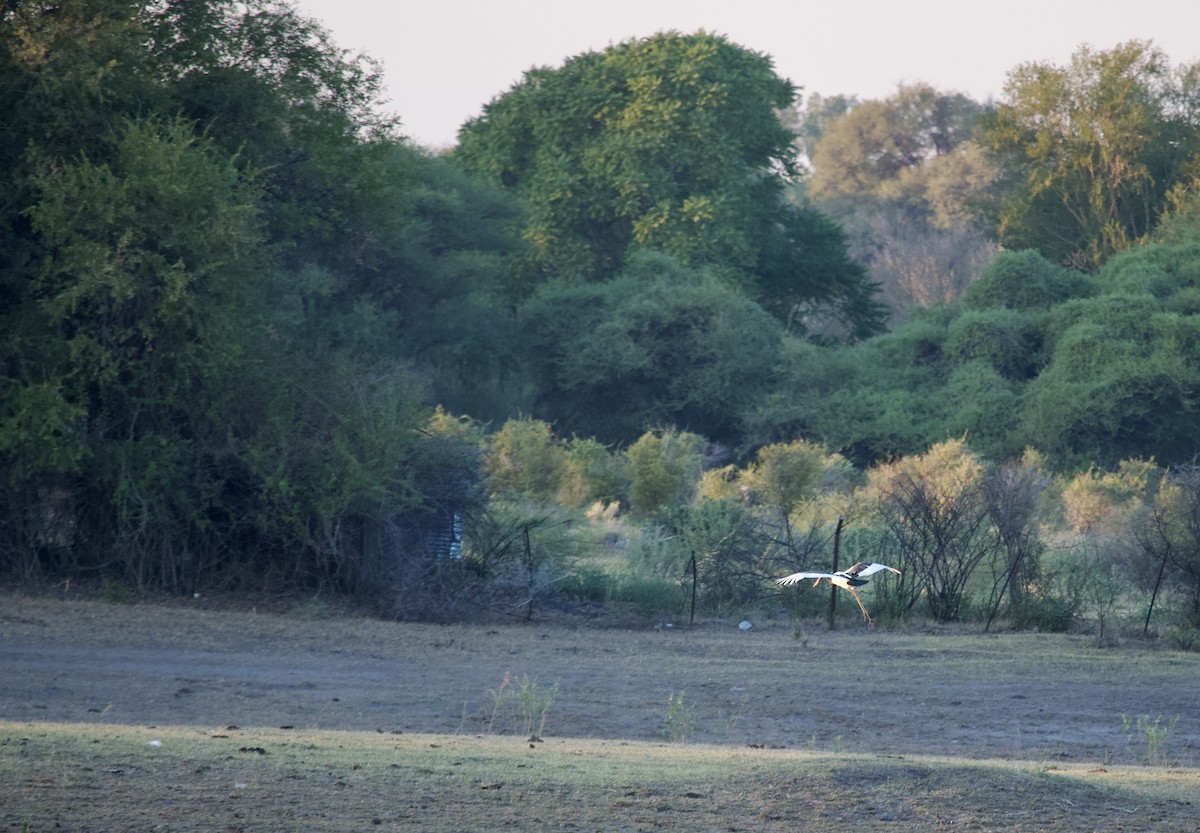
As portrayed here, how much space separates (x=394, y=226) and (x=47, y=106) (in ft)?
21.2

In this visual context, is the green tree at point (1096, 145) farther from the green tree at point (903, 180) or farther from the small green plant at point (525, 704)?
the small green plant at point (525, 704)

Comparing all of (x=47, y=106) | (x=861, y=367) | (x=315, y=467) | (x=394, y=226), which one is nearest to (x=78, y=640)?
(x=315, y=467)

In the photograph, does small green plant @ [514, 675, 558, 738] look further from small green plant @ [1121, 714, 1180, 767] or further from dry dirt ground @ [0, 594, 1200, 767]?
small green plant @ [1121, 714, 1180, 767]

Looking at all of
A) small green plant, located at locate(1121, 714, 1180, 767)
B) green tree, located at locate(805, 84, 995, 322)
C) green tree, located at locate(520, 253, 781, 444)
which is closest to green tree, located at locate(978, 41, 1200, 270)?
green tree, located at locate(520, 253, 781, 444)

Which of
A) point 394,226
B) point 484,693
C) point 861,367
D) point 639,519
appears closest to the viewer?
point 484,693

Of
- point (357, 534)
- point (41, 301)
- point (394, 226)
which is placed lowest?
point (357, 534)

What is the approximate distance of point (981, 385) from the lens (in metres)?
35.2

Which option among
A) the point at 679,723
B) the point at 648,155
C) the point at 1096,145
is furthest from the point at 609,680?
the point at 1096,145

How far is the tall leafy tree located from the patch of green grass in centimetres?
3127

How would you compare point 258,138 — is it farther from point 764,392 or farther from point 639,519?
point 764,392

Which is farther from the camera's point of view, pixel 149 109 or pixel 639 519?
pixel 639 519

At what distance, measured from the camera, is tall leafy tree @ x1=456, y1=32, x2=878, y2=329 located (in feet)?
128

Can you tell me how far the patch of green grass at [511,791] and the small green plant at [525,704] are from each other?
256 cm

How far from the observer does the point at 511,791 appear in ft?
25.1
